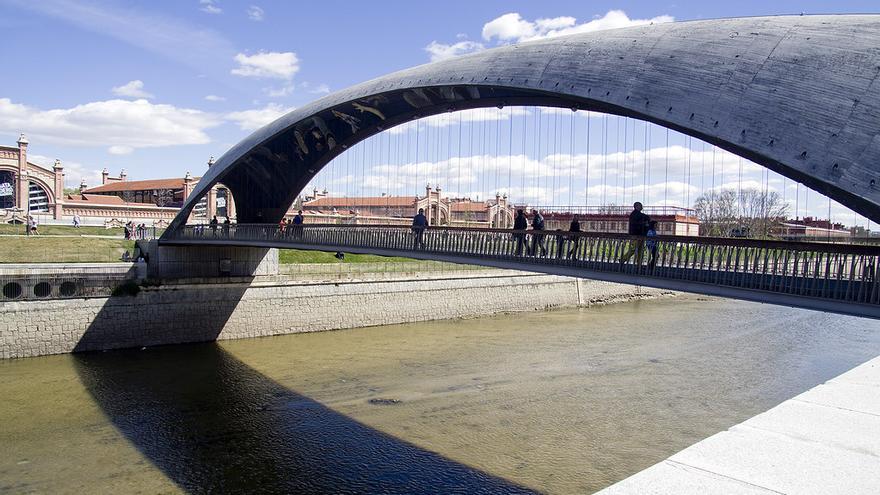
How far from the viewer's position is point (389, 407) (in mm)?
18766

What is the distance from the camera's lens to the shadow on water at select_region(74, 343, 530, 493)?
1359cm

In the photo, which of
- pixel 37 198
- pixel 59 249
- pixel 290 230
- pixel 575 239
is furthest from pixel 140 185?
pixel 575 239

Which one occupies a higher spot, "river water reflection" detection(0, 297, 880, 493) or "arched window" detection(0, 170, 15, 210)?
"arched window" detection(0, 170, 15, 210)

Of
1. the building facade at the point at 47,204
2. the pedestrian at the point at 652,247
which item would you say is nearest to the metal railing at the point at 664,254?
the pedestrian at the point at 652,247

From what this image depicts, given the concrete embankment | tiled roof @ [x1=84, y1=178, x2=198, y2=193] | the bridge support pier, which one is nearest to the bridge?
the concrete embankment

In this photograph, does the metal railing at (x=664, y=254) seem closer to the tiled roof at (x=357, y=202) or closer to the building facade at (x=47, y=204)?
the building facade at (x=47, y=204)

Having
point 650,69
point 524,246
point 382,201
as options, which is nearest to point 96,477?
point 524,246

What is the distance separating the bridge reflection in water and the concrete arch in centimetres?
103

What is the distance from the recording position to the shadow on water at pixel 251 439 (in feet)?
44.6

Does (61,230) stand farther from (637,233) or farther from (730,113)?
(730,113)

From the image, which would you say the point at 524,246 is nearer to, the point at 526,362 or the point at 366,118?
the point at 526,362

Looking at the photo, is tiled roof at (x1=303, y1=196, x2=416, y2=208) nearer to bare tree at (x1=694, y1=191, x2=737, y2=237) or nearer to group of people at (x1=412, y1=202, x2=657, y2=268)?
bare tree at (x1=694, y1=191, x2=737, y2=237)

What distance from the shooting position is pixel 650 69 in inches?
490

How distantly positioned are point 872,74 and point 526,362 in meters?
17.5
